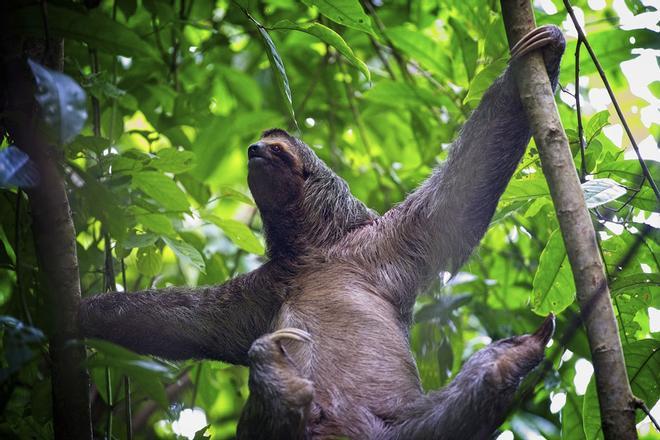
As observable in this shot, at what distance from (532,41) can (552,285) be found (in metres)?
1.81

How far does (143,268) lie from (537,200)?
3.38 metres

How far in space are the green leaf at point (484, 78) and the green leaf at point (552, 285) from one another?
1529mm

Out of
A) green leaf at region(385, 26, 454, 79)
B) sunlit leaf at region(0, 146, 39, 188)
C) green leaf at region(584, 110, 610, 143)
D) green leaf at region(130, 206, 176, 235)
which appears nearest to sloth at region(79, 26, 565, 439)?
green leaf at region(584, 110, 610, 143)

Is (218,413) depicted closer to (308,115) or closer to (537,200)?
(308,115)

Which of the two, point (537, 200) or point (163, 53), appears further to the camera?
point (163, 53)

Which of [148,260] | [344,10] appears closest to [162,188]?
[148,260]

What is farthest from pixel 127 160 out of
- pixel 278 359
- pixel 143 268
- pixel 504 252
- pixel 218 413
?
pixel 218 413

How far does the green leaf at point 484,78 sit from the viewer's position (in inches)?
235

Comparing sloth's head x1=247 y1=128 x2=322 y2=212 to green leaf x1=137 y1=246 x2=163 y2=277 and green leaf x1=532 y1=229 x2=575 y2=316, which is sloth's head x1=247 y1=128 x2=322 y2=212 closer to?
green leaf x1=137 y1=246 x2=163 y2=277

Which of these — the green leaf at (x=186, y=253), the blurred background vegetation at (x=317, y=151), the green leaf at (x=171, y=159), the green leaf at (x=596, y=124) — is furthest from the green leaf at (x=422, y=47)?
the green leaf at (x=186, y=253)

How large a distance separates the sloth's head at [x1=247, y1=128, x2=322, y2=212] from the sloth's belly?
96 centimetres

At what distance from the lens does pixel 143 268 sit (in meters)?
6.47

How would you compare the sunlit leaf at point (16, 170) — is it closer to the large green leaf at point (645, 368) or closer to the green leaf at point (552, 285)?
the green leaf at point (552, 285)

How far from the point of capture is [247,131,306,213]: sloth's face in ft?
22.1
